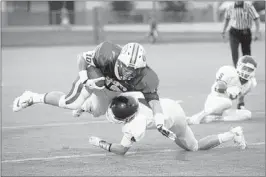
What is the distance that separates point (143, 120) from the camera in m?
5.47

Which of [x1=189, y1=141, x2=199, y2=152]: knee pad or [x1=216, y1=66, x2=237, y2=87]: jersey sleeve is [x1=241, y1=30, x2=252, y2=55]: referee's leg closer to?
[x1=216, y1=66, x2=237, y2=87]: jersey sleeve

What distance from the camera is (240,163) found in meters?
5.74

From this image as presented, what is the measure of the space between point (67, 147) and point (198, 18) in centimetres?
2900

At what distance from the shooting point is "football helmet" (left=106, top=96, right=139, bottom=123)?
5.21m

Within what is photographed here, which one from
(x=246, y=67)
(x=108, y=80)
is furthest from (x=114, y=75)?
(x=246, y=67)

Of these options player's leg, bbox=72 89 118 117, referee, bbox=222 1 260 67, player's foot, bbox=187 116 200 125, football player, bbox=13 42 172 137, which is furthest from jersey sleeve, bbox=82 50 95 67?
referee, bbox=222 1 260 67

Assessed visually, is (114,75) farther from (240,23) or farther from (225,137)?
(240,23)

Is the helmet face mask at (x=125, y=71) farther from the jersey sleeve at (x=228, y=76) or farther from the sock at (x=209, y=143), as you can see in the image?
the jersey sleeve at (x=228, y=76)

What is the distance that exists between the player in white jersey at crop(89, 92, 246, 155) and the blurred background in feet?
69.4

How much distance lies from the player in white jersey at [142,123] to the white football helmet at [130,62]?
0.83 feet

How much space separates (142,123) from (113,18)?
2500 cm

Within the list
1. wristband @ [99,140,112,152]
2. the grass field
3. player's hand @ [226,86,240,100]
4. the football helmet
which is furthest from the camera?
player's hand @ [226,86,240,100]

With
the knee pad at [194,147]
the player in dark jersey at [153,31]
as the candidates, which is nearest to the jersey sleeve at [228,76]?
the knee pad at [194,147]

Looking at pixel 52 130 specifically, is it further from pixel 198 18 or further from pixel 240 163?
pixel 198 18
